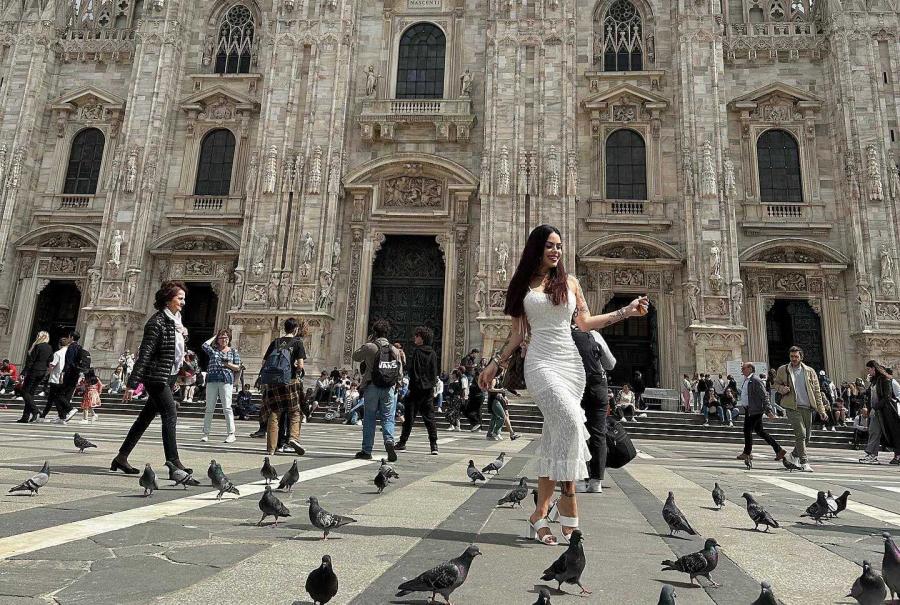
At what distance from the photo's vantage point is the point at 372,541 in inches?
113

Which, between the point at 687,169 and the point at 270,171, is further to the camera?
the point at 270,171

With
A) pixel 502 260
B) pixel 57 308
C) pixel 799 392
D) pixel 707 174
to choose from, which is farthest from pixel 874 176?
pixel 57 308

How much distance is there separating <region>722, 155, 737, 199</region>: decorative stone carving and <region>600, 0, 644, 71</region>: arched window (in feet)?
16.2

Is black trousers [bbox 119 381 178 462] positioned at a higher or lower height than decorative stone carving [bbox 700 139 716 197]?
lower

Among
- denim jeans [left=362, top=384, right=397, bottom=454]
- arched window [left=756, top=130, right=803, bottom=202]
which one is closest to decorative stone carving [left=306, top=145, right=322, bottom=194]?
denim jeans [left=362, top=384, right=397, bottom=454]

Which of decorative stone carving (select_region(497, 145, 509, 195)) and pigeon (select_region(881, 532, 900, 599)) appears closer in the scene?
pigeon (select_region(881, 532, 900, 599))

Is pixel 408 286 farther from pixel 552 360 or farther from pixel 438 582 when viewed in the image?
pixel 438 582

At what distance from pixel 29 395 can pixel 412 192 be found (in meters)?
13.0

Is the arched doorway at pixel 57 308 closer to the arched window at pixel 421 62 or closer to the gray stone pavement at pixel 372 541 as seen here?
the arched window at pixel 421 62

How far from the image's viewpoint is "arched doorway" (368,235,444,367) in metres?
20.3

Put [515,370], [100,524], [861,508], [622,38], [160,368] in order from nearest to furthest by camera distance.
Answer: [100,524], [515,370], [861,508], [160,368], [622,38]

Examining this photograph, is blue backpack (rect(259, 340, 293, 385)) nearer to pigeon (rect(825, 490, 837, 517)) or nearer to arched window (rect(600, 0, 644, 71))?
pigeon (rect(825, 490, 837, 517))

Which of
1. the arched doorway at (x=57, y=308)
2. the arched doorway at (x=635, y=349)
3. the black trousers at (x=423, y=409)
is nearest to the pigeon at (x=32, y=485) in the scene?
the black trousers at (x=423, y=409)

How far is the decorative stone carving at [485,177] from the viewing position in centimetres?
1961
